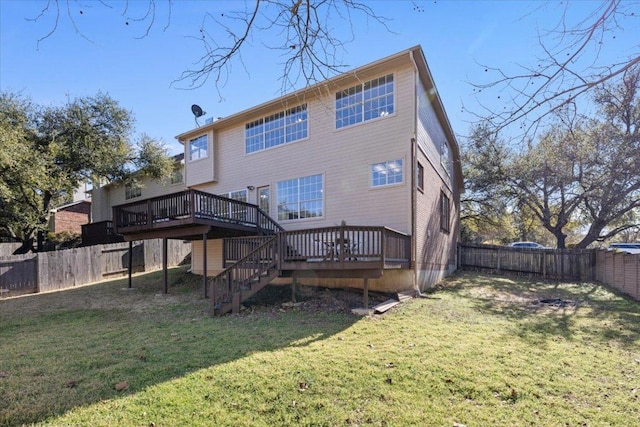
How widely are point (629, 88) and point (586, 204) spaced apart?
19514mm

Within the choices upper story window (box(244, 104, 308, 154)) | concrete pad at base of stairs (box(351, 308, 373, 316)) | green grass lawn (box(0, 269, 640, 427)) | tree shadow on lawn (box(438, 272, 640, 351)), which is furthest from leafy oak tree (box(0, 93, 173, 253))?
tree shadow on lawn (box(438, 272, 640, 351))

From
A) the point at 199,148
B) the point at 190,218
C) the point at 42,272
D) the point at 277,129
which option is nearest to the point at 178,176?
the point at 199,148

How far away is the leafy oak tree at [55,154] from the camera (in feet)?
50.2

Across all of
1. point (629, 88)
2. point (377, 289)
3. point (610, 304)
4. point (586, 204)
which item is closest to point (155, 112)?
point (629, 88)

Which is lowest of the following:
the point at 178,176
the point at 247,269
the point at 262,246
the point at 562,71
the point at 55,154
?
the point at 247,269

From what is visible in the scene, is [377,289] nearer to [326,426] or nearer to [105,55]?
[326,426]

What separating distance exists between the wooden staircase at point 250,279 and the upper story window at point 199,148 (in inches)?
323

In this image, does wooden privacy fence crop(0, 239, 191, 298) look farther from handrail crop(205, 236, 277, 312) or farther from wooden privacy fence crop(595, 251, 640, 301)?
wooden privacy fence crop(595, 251, 640, 301)

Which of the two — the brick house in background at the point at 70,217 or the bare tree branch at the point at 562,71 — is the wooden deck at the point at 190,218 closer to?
the bare tree branch at the point at 562,71

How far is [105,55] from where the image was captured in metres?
4.04

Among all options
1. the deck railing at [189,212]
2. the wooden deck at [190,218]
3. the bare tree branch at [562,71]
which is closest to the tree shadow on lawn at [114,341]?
the wooden deck at [190,218]

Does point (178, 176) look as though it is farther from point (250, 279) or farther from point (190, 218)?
point (250, 279)

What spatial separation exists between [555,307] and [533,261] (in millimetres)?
7699

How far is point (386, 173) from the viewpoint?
1057 cm
